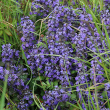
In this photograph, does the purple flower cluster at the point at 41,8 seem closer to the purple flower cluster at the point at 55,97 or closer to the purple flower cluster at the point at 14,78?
the purple flower cluster at the point at 14,78

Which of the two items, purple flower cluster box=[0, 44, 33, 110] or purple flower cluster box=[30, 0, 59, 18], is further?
purple flower cluster box=[30, 0, 59, 18]

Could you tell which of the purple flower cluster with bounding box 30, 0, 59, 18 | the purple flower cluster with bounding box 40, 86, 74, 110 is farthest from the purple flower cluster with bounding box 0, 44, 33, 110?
the purple flower cluster with bounding box 30, 0, 59, 18

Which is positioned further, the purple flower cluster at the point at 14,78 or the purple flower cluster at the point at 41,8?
the purple flower cluster at the point at 41,8

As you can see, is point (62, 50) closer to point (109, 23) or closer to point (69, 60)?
point (69, 60)

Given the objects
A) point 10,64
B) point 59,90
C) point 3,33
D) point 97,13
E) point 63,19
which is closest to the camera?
point 59,90

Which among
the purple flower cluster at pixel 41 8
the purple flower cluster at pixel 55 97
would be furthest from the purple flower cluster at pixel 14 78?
the purple flower cluster at pixel 41 8

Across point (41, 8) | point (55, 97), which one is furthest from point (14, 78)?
point (41, 8)

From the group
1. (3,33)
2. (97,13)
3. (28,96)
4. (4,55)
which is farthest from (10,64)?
(97,13)

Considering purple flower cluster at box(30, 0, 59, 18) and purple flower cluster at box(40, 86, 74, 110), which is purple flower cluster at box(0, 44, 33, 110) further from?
purple flower cluster at box(30, 0, 59, 18)

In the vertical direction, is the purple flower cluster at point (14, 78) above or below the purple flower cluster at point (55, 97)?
above

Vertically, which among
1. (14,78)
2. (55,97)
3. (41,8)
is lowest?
(55,97)

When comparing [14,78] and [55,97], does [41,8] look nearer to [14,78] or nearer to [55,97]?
[14,78]
